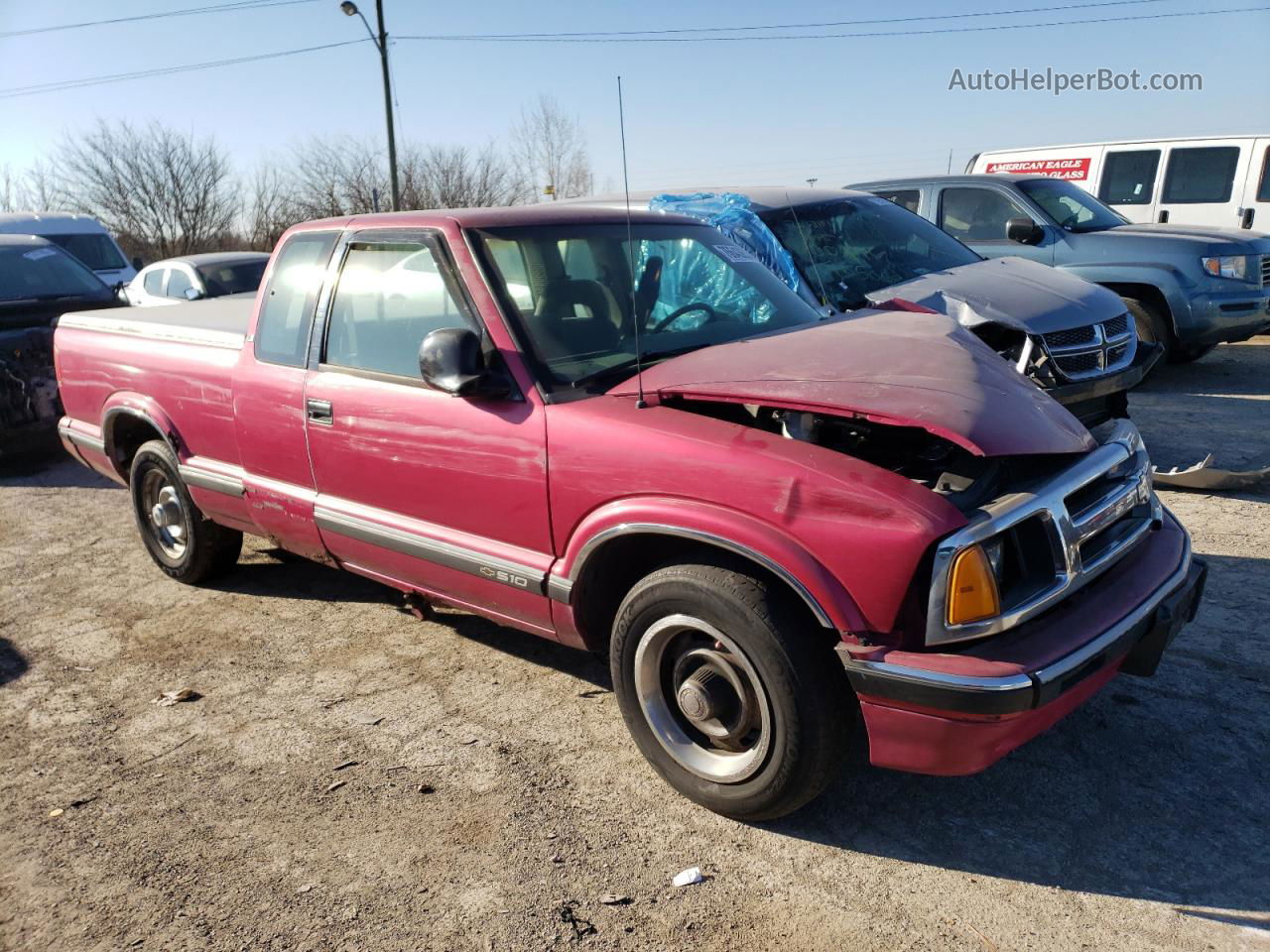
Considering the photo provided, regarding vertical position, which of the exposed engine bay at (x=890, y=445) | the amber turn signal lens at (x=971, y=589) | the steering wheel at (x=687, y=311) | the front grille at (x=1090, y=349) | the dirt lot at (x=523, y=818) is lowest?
the dirt lot at (x=523, y=818)

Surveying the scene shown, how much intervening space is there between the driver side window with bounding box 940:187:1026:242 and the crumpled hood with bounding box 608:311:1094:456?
628cm

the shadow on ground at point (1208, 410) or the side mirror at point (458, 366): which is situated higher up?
the side mirror at point (458, 366)

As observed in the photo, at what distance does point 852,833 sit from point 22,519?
6.11 metres

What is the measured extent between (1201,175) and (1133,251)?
13.7 ft

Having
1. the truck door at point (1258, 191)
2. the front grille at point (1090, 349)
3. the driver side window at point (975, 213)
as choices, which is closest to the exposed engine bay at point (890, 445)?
the front grille at point (1090, 349)

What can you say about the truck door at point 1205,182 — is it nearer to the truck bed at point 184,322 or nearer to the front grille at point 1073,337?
the front grille at point 1073,337

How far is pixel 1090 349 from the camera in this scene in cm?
600

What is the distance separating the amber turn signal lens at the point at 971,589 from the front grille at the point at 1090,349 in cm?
377

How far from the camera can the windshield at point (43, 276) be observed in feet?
27.1

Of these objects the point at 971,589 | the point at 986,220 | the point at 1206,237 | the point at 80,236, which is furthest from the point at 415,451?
the point at 80,236

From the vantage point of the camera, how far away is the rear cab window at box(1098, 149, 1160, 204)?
40.1 ft

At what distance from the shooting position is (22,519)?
6.66 metres

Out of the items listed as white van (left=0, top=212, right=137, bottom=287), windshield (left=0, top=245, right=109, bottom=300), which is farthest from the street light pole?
windshield (left=0, top=245, right=109, bottom=300)

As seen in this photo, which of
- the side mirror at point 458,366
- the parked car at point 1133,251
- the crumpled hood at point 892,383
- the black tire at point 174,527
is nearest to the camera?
the crumpled hood at point 892,383
